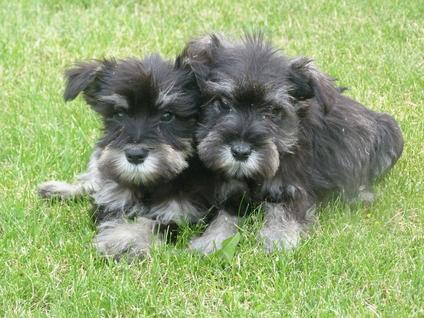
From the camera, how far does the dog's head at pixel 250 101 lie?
5.02 metres

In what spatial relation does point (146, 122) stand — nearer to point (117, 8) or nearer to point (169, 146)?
point (169, 146)

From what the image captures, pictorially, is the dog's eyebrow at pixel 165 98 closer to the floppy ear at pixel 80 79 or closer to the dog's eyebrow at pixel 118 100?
the dog's eyebrow at pixel 118 100

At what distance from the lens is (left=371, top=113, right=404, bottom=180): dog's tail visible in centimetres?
634

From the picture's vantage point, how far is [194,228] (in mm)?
5473

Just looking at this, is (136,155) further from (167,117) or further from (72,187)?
(72,187)

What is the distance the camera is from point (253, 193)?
554 centimetres

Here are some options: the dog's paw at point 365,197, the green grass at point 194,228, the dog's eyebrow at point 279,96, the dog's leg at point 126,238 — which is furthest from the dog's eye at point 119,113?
the dog's paw at point 365,197

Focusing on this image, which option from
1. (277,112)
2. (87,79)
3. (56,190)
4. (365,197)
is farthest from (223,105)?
(56,190)

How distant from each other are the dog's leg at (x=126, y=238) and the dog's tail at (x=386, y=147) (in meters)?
1.98

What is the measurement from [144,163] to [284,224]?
104 cm

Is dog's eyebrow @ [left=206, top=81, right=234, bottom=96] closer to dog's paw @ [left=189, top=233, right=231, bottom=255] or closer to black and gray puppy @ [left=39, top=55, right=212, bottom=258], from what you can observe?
black and gray puppy @ [left=39, top=55, right=212, bottom=258]

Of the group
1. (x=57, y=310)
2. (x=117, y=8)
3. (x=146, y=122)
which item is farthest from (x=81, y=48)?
(x=57, y=310)

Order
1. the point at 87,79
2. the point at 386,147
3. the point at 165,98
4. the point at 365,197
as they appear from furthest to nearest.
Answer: the point at 386,147 < the point at 365,197 < the point at 87,79 < the point at 165,98

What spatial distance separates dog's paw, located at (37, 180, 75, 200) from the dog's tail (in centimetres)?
236
